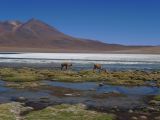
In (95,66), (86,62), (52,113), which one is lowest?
(52,113)

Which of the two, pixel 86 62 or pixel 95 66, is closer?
pixel 95 66

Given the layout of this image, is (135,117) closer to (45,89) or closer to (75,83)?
(45,89)

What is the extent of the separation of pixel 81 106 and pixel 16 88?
11.3 m

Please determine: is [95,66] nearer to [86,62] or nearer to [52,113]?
[52,113]

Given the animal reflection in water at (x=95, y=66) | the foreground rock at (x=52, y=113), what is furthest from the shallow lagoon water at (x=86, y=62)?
the foreground rock at (x=52, y=113)

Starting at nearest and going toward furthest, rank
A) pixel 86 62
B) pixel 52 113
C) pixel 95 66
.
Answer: pixel 52 113
pixel 95 66
pixel 86 62

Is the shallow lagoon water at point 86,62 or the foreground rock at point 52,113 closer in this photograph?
the foreground rock at point 52,113

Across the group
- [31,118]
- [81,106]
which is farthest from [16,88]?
[31,118]

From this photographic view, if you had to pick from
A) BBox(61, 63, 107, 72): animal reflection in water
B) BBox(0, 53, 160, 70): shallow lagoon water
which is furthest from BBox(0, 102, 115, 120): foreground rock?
BBox(0, 53, 160, 70): shallow lagoon water

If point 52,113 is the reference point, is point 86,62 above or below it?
above

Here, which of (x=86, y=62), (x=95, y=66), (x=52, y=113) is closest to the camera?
(x=52, y=113)

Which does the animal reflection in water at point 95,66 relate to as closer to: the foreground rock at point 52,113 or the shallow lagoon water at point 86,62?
the shallow lagoon water at point 86,62

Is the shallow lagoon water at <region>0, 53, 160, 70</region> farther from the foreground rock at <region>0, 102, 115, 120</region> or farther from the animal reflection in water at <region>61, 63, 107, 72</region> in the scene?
the foreground rock at <region>0, 102, 115, 120</region>

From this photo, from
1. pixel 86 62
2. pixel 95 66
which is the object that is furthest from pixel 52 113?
pixel 86 62
